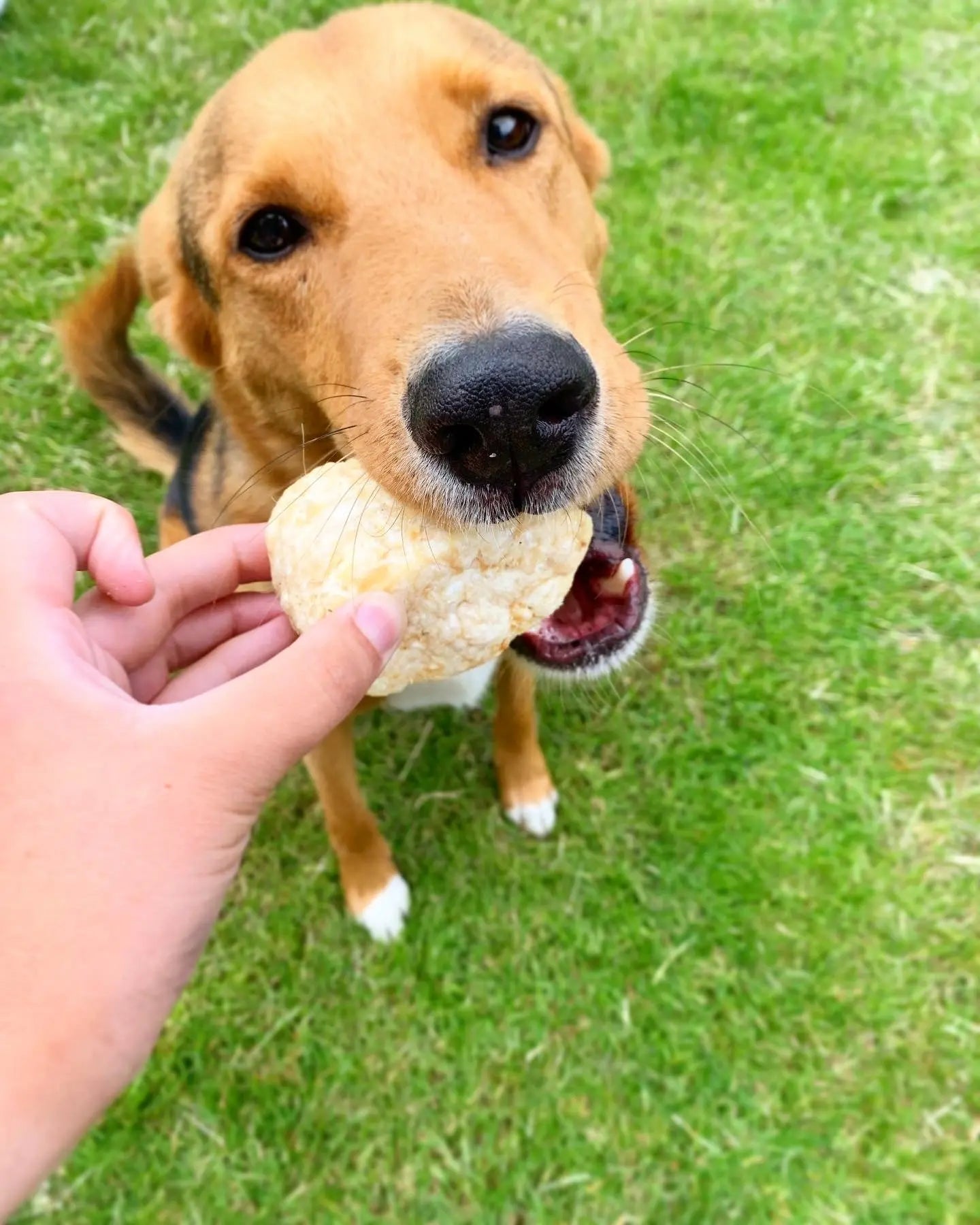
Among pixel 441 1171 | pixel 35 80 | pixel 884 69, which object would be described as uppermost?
pixel 35 80

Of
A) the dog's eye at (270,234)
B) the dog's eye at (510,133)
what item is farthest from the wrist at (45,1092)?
the dog's eye at (510,133)

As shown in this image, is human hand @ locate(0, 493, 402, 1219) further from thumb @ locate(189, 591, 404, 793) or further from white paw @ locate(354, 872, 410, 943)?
white paw @ locate(354, 872, 410, 943)

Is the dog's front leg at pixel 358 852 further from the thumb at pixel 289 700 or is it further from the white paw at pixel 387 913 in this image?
the thumb at pixel 289 700

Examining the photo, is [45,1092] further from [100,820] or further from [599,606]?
[599,606]

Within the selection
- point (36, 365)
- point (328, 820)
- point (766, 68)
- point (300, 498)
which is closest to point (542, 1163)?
point (328, 820)

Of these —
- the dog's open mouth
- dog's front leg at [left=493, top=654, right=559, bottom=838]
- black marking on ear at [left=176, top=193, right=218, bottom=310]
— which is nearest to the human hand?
the dog's open mouth

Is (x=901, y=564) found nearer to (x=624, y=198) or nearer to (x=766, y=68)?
(x=624, y=198)
